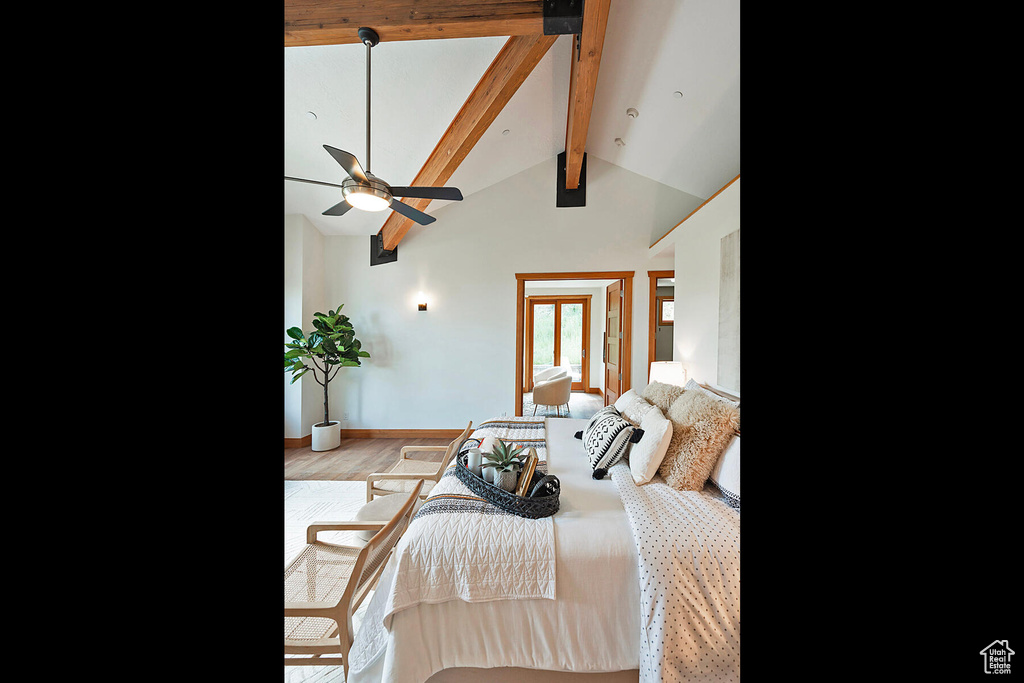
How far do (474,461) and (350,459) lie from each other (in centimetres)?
295

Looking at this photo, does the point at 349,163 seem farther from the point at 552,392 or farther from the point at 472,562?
the point at 552,392

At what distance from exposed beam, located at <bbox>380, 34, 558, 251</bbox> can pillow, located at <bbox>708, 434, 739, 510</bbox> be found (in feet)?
8.04

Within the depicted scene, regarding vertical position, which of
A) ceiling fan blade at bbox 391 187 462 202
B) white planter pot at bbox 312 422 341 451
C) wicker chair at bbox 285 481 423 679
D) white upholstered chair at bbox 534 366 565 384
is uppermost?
ceiling fan blade at bbox 391 187 462 202

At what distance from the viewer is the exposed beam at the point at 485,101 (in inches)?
107

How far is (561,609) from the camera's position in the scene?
1.50 meters

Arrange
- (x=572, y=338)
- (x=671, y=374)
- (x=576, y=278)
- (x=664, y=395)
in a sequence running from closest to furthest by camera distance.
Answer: (x=664, y=395)
(x=671, y=374)
(x=576, y=278)
(x=572, y=338)

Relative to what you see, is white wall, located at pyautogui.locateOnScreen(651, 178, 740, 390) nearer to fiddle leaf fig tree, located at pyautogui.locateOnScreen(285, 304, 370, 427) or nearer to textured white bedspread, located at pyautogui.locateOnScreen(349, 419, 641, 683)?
textured white bedspread, located at pyautogui.locateOnScreen(349, 419, 641, 683)

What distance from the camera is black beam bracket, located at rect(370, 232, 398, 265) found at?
17.2ft

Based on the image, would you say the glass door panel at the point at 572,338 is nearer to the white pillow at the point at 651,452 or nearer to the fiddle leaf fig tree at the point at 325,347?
the fiddle leaf fig tree at the point at 325,347

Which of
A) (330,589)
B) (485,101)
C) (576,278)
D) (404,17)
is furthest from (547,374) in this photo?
(330,589)

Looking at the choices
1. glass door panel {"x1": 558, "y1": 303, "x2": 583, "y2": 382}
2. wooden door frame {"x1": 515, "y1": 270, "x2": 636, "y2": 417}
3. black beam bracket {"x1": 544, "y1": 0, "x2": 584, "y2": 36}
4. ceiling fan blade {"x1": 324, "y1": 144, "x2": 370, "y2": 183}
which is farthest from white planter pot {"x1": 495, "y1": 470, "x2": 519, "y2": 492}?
glass door panel {"x1": 558, "y1": 303, "x2": 583, "y2": 382}

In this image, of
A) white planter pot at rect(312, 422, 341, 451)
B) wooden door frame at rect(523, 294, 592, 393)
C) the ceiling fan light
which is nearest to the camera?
the ceiling fan light

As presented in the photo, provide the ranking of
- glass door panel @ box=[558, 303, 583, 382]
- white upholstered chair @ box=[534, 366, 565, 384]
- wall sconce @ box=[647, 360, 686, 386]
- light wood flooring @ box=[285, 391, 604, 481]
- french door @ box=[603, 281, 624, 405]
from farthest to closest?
glass door panel @ box=[558, 303, 583, 382] < white upholstered chair @ box=[534, 366, 565, 384] < french door @ box=[603, 281, 624, 405] < light wood flooring @ box=[285, 391, 604, 481] < wall sconce @ box=[647, 360, 686, 386]
